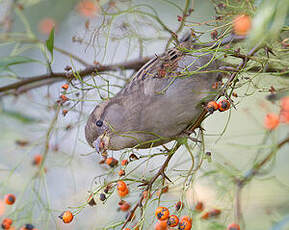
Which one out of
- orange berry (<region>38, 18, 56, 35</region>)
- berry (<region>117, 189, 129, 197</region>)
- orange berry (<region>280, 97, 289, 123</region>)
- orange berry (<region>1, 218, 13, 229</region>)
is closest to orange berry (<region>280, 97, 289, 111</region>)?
orange berry (<region>280, 97, 289, 123</region>)

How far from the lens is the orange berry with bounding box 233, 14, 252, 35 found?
98 cm

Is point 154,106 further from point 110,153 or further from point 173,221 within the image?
point 173,221

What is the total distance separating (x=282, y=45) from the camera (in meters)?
1.12

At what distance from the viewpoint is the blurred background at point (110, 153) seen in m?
1.25

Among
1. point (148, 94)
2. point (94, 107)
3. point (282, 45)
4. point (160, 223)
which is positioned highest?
point (282, 45)

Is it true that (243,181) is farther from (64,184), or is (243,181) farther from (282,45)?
(64,184)

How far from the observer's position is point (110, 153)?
1567 mm

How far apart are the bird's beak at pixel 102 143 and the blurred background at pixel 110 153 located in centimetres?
6

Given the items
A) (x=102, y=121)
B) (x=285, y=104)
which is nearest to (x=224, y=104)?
(x=285, y=104)

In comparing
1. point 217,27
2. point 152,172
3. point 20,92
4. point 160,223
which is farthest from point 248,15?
point 20,92

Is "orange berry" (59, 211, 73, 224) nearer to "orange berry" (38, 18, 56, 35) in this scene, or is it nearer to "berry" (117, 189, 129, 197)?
"berry" (117, 189, 129, 197)

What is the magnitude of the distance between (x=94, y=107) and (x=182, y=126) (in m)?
0.51

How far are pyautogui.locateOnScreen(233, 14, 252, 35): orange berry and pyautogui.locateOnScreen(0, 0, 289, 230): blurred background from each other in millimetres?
118

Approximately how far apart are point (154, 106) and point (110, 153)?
28 centimetres
